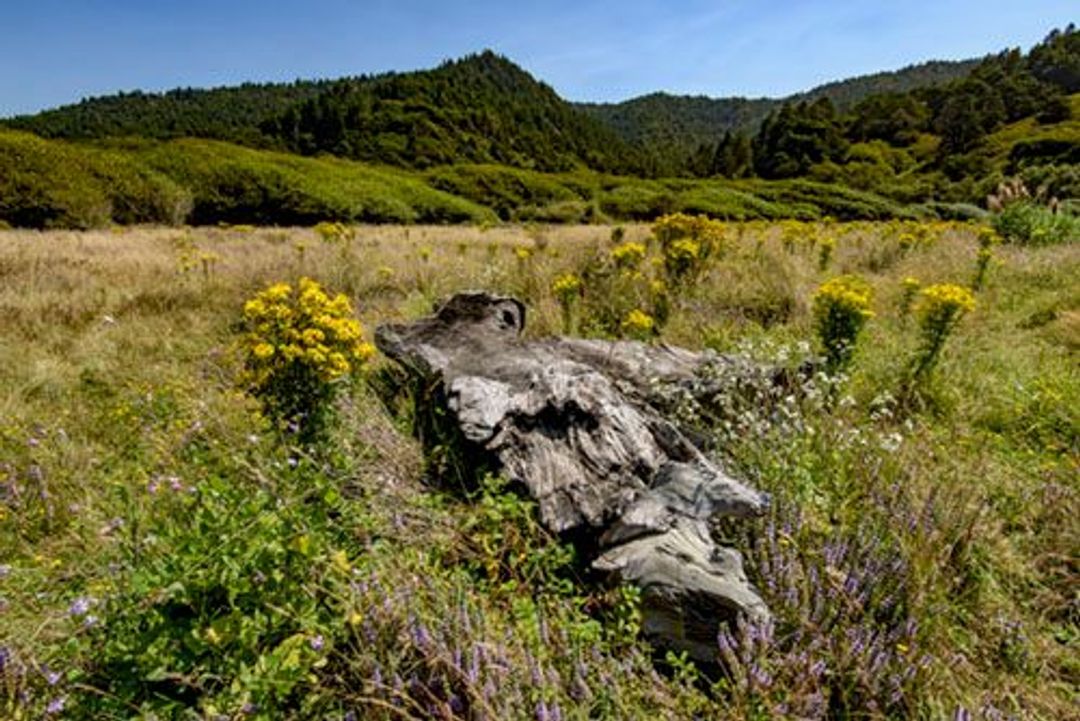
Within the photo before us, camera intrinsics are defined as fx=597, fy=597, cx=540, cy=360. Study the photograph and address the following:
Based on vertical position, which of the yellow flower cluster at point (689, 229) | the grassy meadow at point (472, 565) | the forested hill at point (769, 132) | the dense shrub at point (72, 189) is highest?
the forested hill at point (769, 132)

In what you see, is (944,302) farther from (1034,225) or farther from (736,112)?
(736,112)

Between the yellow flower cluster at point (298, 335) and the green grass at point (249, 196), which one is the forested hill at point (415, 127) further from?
the yellow flower cluster at point (298, 335)

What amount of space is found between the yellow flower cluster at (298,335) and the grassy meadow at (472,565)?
34 cm

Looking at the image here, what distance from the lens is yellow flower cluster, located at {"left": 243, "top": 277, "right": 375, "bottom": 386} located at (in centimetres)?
259

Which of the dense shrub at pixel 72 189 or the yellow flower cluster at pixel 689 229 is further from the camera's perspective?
the dense shrub at pixel 72 189

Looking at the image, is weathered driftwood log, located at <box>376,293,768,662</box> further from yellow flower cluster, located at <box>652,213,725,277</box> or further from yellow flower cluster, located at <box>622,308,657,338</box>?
yellow flower cluster, located at <box>652,213,725,277</box>

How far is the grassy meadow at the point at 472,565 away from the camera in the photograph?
1.54 meters

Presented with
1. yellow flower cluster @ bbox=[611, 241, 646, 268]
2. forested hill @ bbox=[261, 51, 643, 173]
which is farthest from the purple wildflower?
forested hill @ bbox=[261, 51, 643, 173]

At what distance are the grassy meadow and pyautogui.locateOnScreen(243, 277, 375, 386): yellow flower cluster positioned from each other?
343mm

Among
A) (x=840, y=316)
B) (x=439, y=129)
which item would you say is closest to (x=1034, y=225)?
(x=840, y=316)

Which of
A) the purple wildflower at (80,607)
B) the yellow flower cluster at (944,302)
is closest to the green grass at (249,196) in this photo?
the yellow flower cluster at (944,302)

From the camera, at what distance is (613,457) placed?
2613 mm

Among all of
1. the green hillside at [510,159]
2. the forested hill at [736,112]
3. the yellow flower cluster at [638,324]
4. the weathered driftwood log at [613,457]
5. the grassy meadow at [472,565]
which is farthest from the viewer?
the forested hill at [736,112]

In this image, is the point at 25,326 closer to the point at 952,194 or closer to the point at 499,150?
the point at 952,194
